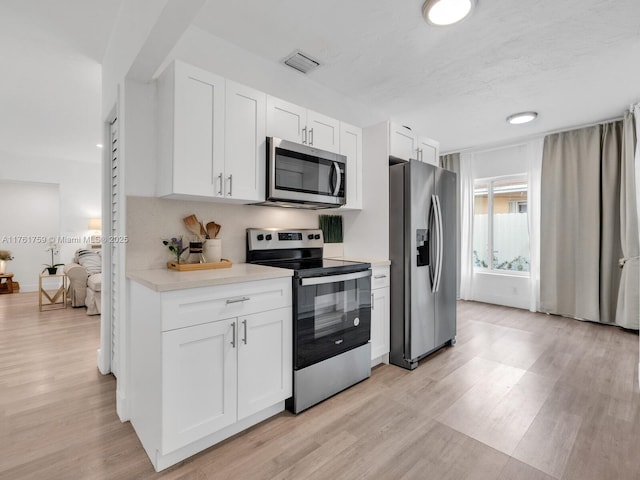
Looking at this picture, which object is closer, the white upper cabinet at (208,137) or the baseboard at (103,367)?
the white upper cabinet at (208,137)

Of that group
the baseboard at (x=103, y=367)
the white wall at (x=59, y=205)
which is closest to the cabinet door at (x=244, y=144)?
the baseboard at (x=103, y=367)

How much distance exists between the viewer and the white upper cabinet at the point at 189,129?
5.99ft

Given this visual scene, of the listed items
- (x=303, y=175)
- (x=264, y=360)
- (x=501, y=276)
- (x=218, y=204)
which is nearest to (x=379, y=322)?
(x=264, y=360)

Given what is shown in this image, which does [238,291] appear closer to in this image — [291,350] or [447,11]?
[291,350]

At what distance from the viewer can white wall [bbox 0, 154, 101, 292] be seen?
6.27 meters

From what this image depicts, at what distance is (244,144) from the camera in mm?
2107

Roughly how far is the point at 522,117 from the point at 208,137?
3.73m

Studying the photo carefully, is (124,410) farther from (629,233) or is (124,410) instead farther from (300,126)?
(629,233)

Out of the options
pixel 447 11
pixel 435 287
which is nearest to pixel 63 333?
pixel 435 287

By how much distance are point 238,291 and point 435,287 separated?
6.22ft

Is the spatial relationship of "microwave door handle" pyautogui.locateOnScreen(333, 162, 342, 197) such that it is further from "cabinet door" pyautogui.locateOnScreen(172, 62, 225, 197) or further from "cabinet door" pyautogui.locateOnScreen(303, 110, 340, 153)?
"cabinet door" pyautogui.locateOnScreen(172, 62, 225, 197)

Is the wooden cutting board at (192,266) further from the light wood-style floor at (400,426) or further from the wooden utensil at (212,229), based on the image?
the light wood-style floor at (400,426)

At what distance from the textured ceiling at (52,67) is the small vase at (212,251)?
1661mm

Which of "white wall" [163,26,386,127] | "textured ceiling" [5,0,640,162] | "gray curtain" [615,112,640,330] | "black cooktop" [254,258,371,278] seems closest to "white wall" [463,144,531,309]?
"textured ceiling" [5,0,640,162]
